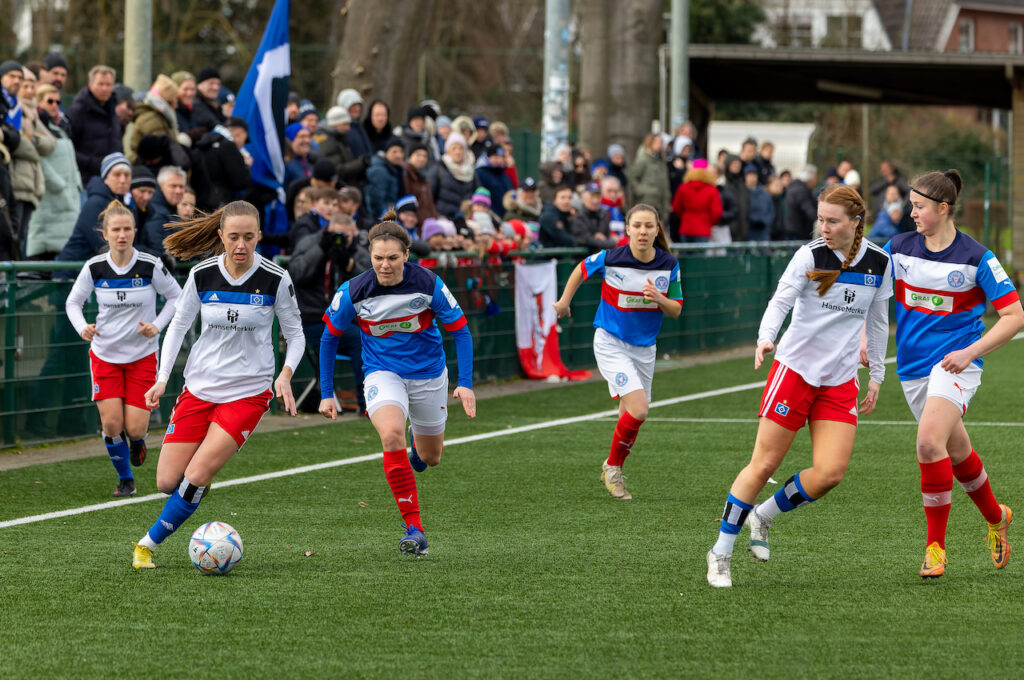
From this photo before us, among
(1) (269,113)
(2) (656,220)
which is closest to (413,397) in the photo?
(2) (656,220)

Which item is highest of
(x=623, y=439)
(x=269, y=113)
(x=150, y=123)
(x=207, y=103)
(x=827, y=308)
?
(x=207, y=103)

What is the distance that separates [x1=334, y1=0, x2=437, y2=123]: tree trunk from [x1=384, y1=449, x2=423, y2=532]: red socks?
1219 cm

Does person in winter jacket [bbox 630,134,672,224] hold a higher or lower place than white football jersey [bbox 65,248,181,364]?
higher

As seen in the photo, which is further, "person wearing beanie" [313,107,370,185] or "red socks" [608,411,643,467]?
"person wearing beanie" [313,107,370,185]

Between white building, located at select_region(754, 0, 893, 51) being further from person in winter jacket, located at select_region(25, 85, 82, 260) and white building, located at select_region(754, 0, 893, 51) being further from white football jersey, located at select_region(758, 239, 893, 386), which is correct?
white football jersey, located at select_region(758, 239, 893, 386)

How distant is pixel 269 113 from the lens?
1463 cm

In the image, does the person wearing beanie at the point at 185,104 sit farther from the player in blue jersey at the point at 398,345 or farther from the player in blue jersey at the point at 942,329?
the player in blue jersey at the point at 942,329

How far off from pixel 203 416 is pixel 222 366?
0.27 meters

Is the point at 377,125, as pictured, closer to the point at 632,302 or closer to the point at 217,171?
the point at 217,171

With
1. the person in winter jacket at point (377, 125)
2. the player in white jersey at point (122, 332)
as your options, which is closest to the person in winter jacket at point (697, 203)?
the person in winter jacket at point (377, 125)

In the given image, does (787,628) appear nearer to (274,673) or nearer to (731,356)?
(274,673)

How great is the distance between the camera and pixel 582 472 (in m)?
10.9

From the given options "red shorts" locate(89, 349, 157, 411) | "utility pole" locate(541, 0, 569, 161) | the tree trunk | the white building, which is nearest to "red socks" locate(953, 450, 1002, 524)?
"red shorts" locate(89, 349, 157, 411)

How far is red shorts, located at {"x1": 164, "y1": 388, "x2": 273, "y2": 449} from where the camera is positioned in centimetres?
768
